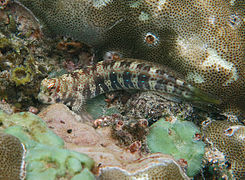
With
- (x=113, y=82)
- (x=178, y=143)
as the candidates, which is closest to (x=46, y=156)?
(x=178, y=143)

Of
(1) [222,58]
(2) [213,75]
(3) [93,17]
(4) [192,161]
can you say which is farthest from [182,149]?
(3) [93,17]

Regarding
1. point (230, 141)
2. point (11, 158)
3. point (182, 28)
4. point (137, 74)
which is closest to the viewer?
point (11, 158)

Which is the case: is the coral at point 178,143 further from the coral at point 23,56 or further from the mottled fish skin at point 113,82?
the coral at point 23,56

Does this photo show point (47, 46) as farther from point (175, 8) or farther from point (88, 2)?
point (175, 8)

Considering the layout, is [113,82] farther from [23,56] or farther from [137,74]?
[23,56]

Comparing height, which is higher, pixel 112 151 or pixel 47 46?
pixel 47 46

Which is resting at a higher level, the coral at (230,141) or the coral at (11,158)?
the coral at (11,158)

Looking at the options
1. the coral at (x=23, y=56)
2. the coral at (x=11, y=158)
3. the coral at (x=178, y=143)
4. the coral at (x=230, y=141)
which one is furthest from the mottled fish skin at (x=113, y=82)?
the coral at (x=11, y=158)
